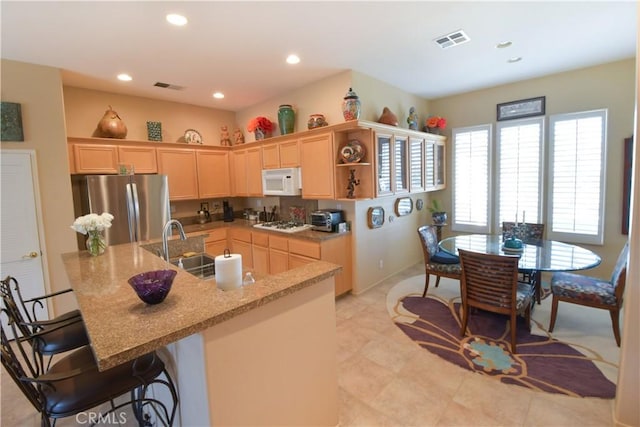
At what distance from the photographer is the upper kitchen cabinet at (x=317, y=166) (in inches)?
150

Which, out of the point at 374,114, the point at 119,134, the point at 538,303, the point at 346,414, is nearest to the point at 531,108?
the point at 374,114

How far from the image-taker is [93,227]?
7.98 ft

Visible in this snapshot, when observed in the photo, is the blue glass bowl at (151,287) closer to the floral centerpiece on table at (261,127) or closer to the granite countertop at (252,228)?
the granite countertop at (252,228)

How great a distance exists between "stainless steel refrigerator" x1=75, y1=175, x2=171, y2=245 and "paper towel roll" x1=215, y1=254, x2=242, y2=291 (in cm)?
307

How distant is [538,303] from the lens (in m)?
3.67

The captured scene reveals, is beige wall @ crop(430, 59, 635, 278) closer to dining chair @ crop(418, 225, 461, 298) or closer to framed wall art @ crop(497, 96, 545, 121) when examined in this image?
framed wall art @ crop(497, 96, 545, 121)

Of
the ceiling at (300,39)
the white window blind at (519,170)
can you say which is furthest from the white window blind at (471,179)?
the ceiling at (300,39)

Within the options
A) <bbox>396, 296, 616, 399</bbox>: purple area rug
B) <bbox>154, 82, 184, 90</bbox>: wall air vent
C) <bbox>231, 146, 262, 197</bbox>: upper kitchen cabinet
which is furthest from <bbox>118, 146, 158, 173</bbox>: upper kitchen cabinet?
<bbox>396, 296, 616, 399</bbox>: purple area rug

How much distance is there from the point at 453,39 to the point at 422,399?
3343 millimetres

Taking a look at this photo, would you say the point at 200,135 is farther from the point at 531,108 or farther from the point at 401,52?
the point at 531,108

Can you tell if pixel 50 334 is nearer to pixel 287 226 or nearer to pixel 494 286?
pixel 287 226

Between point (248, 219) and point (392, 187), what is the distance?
280 cm

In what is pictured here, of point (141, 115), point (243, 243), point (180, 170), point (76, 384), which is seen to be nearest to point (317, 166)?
point (243, 243)

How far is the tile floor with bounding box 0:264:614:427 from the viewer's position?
6.59 ft
